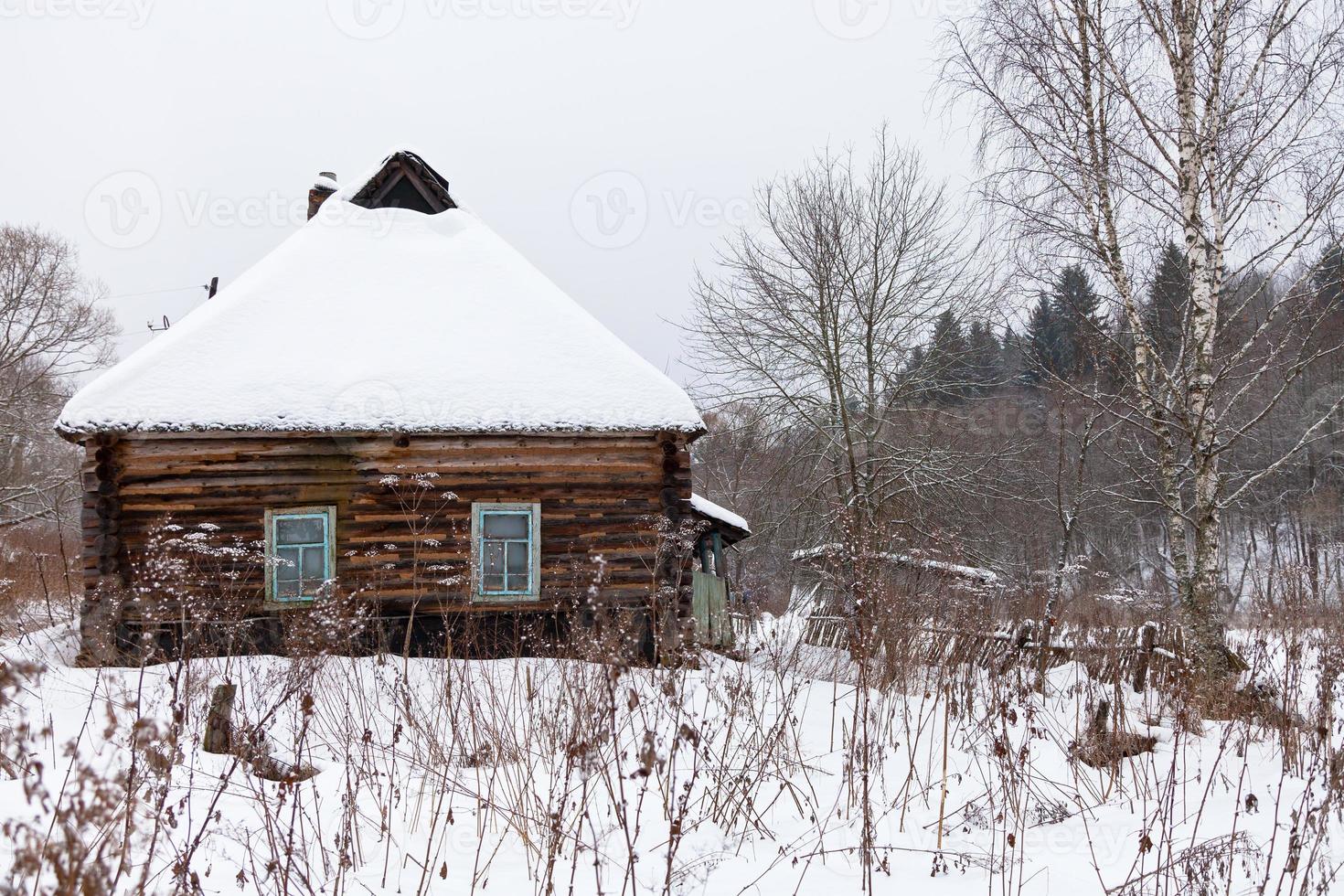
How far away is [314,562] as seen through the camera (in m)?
9.62

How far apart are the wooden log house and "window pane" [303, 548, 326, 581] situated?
0.08ft

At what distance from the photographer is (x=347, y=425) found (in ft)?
30.0

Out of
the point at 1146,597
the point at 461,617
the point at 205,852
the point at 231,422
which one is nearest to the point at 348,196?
the point at 231,422

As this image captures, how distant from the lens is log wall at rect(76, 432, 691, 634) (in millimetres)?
9258

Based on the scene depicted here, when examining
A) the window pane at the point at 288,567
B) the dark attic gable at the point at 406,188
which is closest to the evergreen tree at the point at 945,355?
the dark attic gable at the point at 406,188

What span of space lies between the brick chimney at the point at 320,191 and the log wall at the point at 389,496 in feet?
21.0

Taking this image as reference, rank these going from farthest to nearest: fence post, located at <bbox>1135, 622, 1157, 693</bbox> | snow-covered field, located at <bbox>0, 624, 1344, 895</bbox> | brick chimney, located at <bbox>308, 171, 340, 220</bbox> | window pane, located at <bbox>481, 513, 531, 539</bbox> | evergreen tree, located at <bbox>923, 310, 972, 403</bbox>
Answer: evergreen tree, located at <bbox>923, 310, 972, 403</bbox> → brick chimney, located at <bbox>308, 171, 340, 220</bbox> → window pane, located at <bbox>481, 513, 531, 539</bbox> → fence post, located at <bbox>1135, 622, 1157, 693</bbox> → snow-covered field, located at <bbox>0, 624, 1344, 895</bbox>

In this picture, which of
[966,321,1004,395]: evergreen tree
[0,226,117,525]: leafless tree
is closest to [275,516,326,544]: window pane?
[966,321,1004,395]: evergreen tree

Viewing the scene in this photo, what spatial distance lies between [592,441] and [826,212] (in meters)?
7.69

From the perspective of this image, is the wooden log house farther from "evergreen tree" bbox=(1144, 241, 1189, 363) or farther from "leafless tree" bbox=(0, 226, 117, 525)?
"leafless tree" bbox=(0, 226, 117, 525)

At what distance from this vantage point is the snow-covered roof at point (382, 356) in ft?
30.2

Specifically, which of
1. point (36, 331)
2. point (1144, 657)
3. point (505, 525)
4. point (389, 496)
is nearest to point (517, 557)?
point (505, 525)

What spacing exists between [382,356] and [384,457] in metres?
1.39

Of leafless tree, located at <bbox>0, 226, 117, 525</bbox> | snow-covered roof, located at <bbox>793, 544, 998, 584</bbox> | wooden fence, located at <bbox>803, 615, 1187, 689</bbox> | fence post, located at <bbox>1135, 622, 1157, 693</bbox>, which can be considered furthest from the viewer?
leafless tree, located at <bbox>0, 226, 117, 525</bbox>
